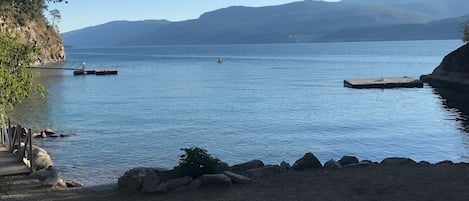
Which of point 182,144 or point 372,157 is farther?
point 182,144

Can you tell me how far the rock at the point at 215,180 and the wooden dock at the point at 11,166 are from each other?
7.67 meters

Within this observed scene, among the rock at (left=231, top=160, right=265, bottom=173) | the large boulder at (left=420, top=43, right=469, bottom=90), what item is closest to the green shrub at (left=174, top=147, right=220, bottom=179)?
the rock at (left=231, top=160, right=265, bottom=173)

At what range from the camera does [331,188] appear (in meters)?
15.2

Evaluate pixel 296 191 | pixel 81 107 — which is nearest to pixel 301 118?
pixel 81 107

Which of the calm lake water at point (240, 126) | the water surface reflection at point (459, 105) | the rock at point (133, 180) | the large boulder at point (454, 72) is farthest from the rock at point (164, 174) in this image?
the large boulder at point (454, 72)

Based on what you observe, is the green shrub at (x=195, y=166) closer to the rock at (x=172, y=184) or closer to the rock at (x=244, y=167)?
the rock at (x=172, y=184)

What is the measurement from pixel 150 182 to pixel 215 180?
1.82 meters

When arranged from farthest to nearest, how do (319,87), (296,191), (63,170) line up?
1. (319,87)
2. (63,170)
3. (296,191)

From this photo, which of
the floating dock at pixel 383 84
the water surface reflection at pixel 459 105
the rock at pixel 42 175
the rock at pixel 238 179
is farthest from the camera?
the floating dock at pixel 383 84

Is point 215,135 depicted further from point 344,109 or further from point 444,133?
point 344,109

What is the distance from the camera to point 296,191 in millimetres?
14977

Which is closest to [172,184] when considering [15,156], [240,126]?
[15,156]

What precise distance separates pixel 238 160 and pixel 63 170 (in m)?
8.17

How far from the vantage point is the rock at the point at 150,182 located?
1570 centimetres
